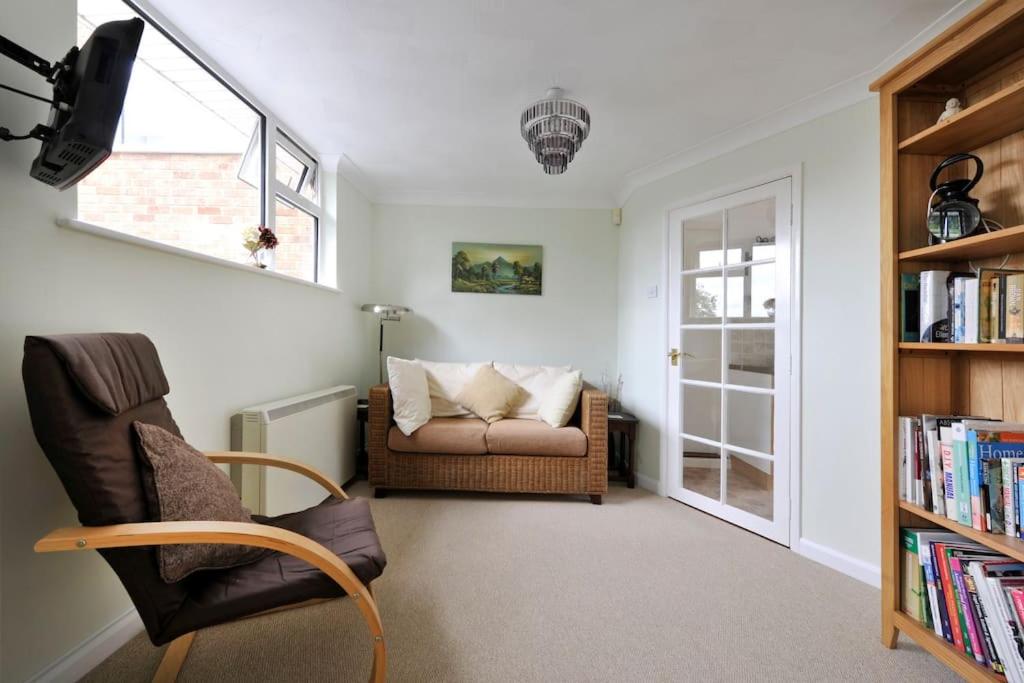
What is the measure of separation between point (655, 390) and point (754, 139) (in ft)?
5.78

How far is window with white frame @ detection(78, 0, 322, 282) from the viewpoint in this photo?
1659 mm

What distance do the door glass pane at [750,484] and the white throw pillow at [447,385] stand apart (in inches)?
73.8

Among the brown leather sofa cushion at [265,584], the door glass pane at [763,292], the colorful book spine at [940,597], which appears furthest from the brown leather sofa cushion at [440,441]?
the colorful book spine at [940,597]

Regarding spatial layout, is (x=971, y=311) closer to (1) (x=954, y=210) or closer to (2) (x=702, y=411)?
(1) (x=954, y=210)

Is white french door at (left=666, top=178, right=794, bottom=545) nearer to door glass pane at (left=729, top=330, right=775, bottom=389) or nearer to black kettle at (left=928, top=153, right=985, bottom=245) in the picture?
door glass pane at (left=729, top=330, right=775, bottom=389)

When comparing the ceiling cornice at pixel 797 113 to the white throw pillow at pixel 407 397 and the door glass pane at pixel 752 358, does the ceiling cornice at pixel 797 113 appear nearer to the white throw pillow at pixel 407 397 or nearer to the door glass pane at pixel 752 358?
the door glass pane at pixel 752 358

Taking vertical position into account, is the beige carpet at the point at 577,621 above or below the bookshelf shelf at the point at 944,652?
below

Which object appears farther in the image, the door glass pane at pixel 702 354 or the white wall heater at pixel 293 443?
the door glass pane at pixel 702 354

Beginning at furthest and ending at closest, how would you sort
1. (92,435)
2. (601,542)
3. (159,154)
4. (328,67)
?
(601,542)
(328,67)
(159,154)
(92,435)

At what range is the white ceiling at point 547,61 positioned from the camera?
1637mm

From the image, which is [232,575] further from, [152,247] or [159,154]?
[159,154]

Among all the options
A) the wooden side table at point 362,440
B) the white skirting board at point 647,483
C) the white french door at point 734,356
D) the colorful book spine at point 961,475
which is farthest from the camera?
the wooden side table at point 362,440

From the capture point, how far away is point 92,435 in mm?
1078

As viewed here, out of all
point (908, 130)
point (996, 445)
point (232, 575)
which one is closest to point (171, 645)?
point (232, 575)
